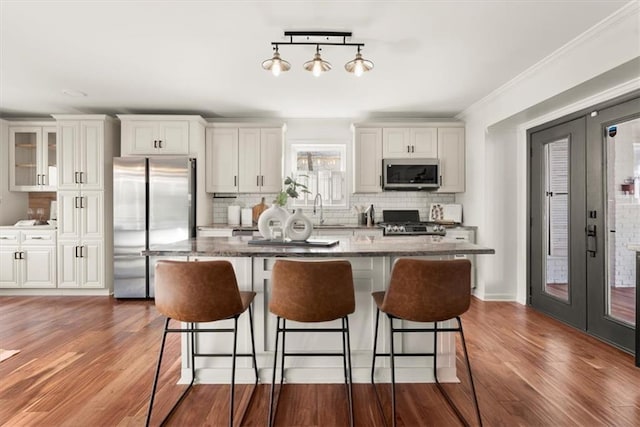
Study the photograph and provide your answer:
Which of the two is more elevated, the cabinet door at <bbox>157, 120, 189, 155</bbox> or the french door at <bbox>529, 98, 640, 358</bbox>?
the cabinet door at <bbox>157, 120, 189, 155</bbox>

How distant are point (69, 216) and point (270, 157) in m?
2.77

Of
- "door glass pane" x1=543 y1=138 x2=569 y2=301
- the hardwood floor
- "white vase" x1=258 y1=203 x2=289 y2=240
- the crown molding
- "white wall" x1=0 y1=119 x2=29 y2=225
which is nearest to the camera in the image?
the hardwood floor

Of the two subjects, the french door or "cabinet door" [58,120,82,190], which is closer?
the french door

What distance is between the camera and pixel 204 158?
16.0ft

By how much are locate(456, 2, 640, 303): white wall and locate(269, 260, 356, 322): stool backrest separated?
8.33ft

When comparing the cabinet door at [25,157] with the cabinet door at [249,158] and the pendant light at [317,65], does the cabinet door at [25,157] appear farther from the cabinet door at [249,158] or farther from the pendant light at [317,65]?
the pendant light at [317,65]

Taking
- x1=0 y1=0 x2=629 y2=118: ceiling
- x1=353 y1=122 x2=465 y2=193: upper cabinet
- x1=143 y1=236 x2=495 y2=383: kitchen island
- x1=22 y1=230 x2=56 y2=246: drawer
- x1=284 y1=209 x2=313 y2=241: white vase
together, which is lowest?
x1=143 y1=236 x2=495 y2=383: kitchen island

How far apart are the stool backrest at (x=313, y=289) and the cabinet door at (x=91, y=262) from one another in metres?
3.79

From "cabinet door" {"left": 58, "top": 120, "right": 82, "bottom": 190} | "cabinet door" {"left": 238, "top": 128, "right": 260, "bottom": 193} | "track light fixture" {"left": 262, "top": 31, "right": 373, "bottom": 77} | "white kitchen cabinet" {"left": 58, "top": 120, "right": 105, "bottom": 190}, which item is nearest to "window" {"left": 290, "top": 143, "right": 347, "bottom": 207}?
"cabinet door" {"left": 238, "top": 128, "right": 260, "bottom": 193}

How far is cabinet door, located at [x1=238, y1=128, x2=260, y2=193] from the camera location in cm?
491

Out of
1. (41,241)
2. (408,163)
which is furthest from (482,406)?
(41,241)

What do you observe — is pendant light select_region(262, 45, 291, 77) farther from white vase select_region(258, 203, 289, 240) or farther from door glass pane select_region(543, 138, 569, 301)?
door glass pane select_region(543, 138, 569, 301)

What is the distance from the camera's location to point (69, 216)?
456 centimetres

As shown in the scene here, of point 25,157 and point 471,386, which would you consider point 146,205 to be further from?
point 471,386
